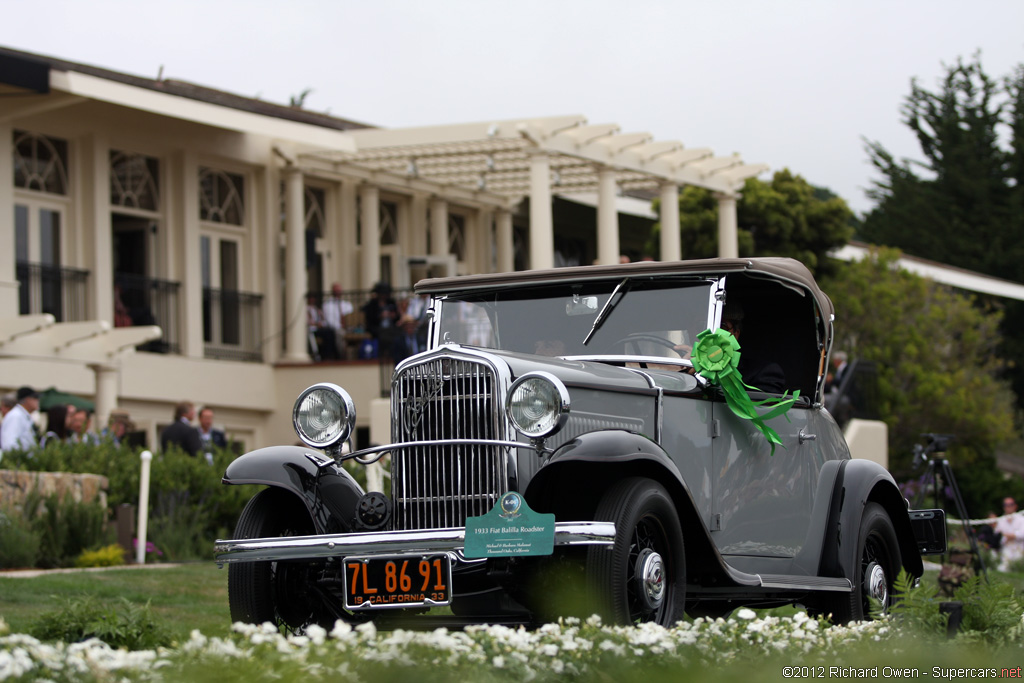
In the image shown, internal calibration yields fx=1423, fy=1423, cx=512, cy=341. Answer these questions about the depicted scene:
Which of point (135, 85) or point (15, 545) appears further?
point (135, 85)

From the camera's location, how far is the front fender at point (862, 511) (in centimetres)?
791

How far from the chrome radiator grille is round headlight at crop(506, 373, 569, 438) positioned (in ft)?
0.36

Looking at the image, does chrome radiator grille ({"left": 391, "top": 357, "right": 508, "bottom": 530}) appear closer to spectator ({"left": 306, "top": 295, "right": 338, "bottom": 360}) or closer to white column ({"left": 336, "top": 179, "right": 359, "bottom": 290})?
spectator ({"left": 306, "top": 295, "right": 338, "bottom": 360})

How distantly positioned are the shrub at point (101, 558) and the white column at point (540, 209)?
36.2ft

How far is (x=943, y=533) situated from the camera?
28.5 ft

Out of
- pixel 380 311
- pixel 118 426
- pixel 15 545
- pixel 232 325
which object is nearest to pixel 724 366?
pixel 15 545

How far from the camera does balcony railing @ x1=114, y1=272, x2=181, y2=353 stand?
868 inches

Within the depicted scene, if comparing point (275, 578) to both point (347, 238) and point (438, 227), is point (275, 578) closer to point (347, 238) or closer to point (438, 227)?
point (347, 238)

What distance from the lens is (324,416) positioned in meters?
6.80

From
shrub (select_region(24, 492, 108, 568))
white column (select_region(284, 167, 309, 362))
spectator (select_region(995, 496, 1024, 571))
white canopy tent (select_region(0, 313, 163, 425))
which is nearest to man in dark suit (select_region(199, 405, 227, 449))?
white canopy tent (select_region(0, 313, 163, 425))

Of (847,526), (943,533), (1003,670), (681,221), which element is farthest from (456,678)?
(681,221)

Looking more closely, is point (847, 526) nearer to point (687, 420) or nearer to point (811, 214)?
point (687, 420)

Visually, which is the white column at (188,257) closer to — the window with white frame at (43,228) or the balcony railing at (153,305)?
the balcony railing at (153,305)

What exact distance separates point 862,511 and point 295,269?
57.3ft
